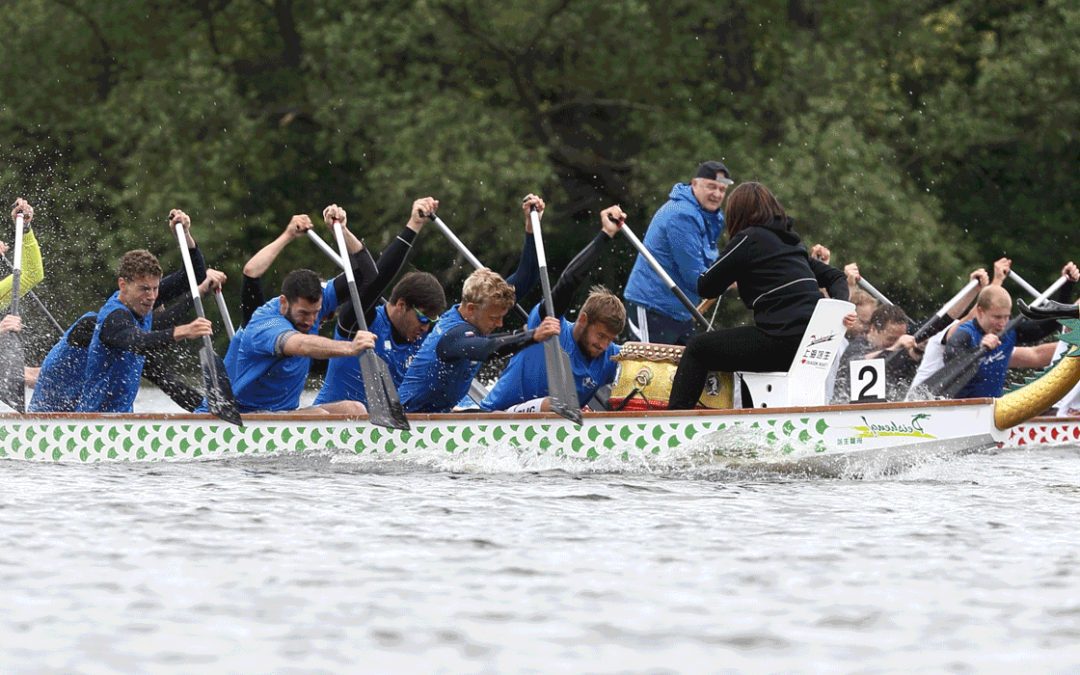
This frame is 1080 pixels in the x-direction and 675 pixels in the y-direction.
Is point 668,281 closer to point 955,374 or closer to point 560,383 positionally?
point 560,383

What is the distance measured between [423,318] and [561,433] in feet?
3.93

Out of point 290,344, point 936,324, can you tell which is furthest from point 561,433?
point 936,324

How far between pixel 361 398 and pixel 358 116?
40.3 ft

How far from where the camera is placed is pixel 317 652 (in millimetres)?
5594

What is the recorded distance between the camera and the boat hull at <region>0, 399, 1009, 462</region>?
9516 mm

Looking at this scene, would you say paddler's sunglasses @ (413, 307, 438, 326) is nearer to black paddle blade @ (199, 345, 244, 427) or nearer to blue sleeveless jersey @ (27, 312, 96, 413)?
black paddle blade @ (199, 345, 244, 427)

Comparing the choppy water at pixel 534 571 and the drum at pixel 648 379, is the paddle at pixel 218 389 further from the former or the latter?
the drum at pixel 648 379

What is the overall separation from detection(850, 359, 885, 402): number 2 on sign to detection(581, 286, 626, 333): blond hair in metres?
1.29

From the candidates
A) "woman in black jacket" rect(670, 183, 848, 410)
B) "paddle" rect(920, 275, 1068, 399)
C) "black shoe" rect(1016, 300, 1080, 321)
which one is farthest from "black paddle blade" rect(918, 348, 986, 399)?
"woman in black jacket" rect(670, 183, 848, 410)

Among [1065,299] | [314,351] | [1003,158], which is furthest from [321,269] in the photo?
[314,351]

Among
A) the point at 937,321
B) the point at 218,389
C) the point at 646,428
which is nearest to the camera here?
the point at 646,428

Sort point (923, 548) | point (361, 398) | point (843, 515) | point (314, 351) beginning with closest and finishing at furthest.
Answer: point (923, 548), point (843, 515), point (314, 351), point (361, 398)

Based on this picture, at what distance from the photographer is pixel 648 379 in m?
10.1

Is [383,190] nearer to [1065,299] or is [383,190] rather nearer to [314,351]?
[1065,299]
